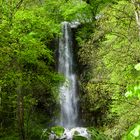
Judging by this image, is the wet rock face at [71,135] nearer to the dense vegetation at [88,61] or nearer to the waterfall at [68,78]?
the dense vegetation at [88,61]

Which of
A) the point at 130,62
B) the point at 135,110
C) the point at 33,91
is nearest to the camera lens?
the point at 135,110

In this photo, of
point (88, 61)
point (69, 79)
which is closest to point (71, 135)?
point (69, 79)

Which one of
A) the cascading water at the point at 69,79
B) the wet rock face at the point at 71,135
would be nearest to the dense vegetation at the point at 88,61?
the wet rock face at the point at 71,135

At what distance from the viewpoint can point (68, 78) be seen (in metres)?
25.9

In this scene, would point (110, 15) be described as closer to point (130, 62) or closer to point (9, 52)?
point (130, 62)

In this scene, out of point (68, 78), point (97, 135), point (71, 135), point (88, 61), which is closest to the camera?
point (88, 61)

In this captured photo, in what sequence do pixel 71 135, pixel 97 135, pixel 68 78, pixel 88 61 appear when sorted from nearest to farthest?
1. pixel 88 61
2. pixel 97 135
3. pixel 71 135
4. pixel 68 78

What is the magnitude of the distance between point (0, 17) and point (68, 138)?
A: 896cm

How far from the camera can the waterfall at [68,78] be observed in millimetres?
25281

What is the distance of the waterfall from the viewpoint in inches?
995

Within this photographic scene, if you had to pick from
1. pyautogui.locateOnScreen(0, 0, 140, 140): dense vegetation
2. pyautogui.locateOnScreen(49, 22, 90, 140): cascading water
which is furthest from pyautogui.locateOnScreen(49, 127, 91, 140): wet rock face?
pyautogui.locateOnScreen(49, 22, 90, 140): cascading water

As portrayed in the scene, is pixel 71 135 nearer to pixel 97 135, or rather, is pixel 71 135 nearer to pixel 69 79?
pixel 97 135

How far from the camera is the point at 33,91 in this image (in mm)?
17641

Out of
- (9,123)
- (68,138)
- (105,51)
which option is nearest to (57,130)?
(68,138)
